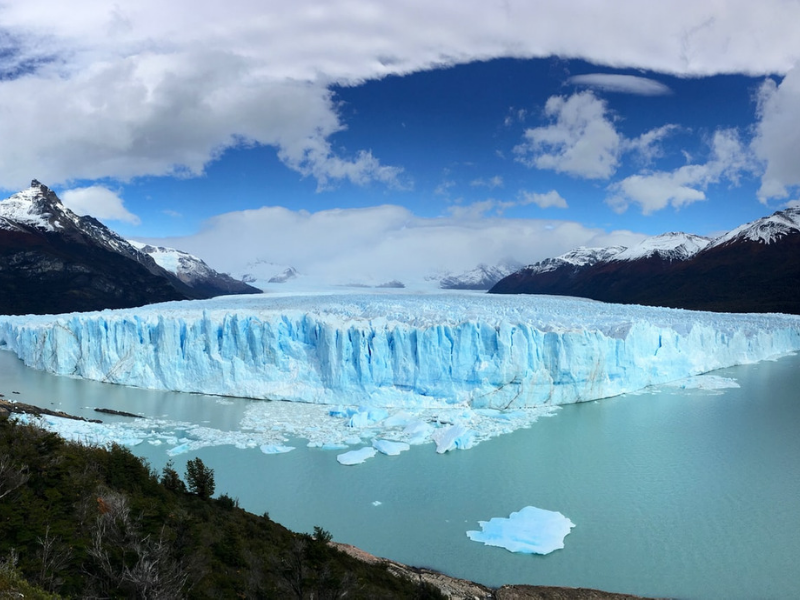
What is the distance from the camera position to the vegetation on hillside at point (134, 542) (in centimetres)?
351

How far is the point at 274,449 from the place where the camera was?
397 inches

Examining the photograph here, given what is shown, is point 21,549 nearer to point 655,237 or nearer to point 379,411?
point 379,411

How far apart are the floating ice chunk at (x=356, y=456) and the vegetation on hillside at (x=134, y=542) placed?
328 cm

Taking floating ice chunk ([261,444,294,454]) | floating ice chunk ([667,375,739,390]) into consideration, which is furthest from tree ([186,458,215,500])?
floating ice chunk ([667,375,739,390])

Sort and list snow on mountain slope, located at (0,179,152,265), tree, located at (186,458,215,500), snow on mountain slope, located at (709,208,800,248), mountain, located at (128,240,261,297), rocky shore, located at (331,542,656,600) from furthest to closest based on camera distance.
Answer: mountain, located at (128,240,261,297) < snow on mountain slope, located at (709,208,800,248) < snow on mountain slope, located at (0,179,152,265) < tree, located at (186,458,215,500) < rocky shore, located at (331,542,656,600)

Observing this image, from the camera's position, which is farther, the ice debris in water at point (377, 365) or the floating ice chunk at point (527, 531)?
the ice debris in water at point (377, 365)

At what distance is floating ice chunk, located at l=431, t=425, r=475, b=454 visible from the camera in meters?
10.3

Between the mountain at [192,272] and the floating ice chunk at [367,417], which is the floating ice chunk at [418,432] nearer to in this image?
the floating ice chunk at [367,417]

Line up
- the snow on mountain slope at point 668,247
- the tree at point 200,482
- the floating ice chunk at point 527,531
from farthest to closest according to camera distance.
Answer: the snow on mountain slope at point 668,247 < the floating ice chunk at point 527,531 < the tree at point 200,482

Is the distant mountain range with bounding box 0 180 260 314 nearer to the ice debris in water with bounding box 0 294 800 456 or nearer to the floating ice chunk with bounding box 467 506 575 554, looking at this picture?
the ice debris in water with bounding box 0 294 800 456

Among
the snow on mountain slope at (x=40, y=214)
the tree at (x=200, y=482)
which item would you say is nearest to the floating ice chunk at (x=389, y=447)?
the tree at (x=200, y=482)

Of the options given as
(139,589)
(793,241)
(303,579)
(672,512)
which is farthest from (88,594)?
(793,241)

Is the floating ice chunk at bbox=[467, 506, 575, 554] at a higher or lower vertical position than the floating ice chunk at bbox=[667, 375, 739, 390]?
lower

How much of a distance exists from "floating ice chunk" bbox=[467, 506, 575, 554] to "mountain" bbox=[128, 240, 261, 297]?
68504mm
